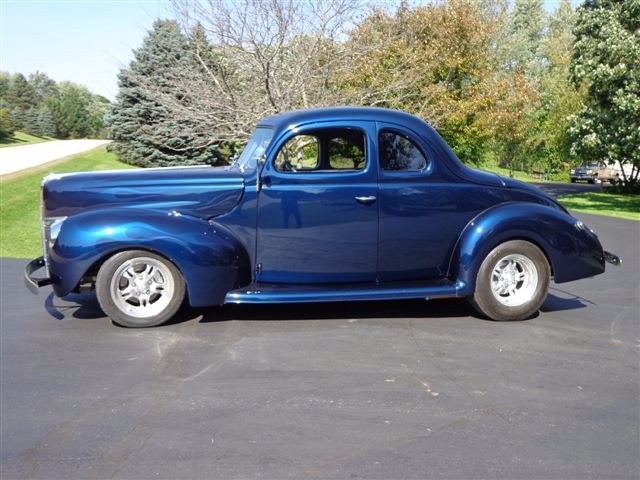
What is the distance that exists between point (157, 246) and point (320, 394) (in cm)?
211

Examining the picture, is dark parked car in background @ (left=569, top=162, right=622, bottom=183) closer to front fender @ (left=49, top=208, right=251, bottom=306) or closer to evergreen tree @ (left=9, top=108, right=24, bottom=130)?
evergreen tree @ (left=9, top=108, right=24, bottom=130)

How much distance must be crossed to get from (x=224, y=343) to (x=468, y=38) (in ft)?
62.0

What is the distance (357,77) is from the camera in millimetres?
15492

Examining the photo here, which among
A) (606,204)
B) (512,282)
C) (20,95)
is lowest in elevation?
(606,204)

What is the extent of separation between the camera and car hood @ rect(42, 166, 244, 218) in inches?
233

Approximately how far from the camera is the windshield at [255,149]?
6.21 meters

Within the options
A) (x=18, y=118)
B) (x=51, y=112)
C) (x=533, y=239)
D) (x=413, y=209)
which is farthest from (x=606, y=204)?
(x=51, y=112)

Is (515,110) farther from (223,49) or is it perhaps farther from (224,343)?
(224,343)

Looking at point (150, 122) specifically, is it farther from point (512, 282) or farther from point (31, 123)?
point (31, 123)

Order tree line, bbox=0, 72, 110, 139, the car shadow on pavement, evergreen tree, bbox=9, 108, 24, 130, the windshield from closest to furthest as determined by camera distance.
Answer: the windshield
the car shadow on pavement
evergreen tree, bbox=9, 108, 24, 130
tree line, bbox=0, 72, 110, 139

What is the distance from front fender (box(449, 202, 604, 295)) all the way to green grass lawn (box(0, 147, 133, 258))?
7.56 m

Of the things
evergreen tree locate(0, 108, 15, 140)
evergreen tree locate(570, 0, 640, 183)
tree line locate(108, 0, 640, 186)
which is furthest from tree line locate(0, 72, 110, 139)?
evergreen tree locate(570, 0, 640, 183)

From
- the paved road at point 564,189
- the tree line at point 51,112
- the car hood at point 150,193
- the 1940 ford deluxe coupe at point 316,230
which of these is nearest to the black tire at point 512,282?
the 1940 ford deluxe coupe at point 316,230

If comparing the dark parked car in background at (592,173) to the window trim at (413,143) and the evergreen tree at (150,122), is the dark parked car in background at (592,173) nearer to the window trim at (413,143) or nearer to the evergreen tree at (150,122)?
the evergreen tree at (150,122)
